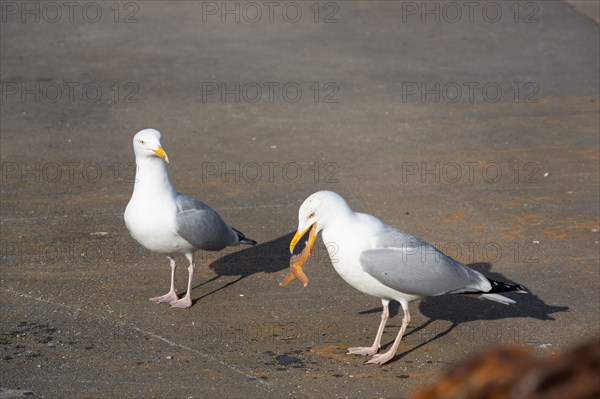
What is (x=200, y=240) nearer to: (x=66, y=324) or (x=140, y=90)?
(x=66, y=324)

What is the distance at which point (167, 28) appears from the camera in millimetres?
15758

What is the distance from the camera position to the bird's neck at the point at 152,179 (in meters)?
7.08

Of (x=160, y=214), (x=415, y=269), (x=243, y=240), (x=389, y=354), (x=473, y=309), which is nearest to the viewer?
(x=415, y=269)

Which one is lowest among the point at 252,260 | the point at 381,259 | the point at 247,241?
the point at 252,260

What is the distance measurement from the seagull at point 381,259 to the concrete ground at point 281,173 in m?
0.56

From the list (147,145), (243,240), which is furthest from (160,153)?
(243,240)

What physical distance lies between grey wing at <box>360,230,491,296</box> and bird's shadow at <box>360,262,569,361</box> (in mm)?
708

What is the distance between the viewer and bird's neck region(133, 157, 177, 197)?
7082mm

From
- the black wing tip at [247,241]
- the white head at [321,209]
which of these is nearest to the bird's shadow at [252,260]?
the black wing tip at [247,241]

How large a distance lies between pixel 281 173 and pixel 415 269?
4132 mm

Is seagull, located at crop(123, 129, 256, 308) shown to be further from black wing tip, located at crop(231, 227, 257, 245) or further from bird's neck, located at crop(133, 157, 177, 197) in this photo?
black wing tip, located at crop(231, 227, 257, 245)

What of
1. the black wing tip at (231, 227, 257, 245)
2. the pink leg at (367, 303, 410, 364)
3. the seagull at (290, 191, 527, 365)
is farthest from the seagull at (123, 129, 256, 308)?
the pink leg at (367, 303, 410, 364)

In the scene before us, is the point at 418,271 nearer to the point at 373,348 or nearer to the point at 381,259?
the point at 381,259

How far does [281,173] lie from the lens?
1032cm
